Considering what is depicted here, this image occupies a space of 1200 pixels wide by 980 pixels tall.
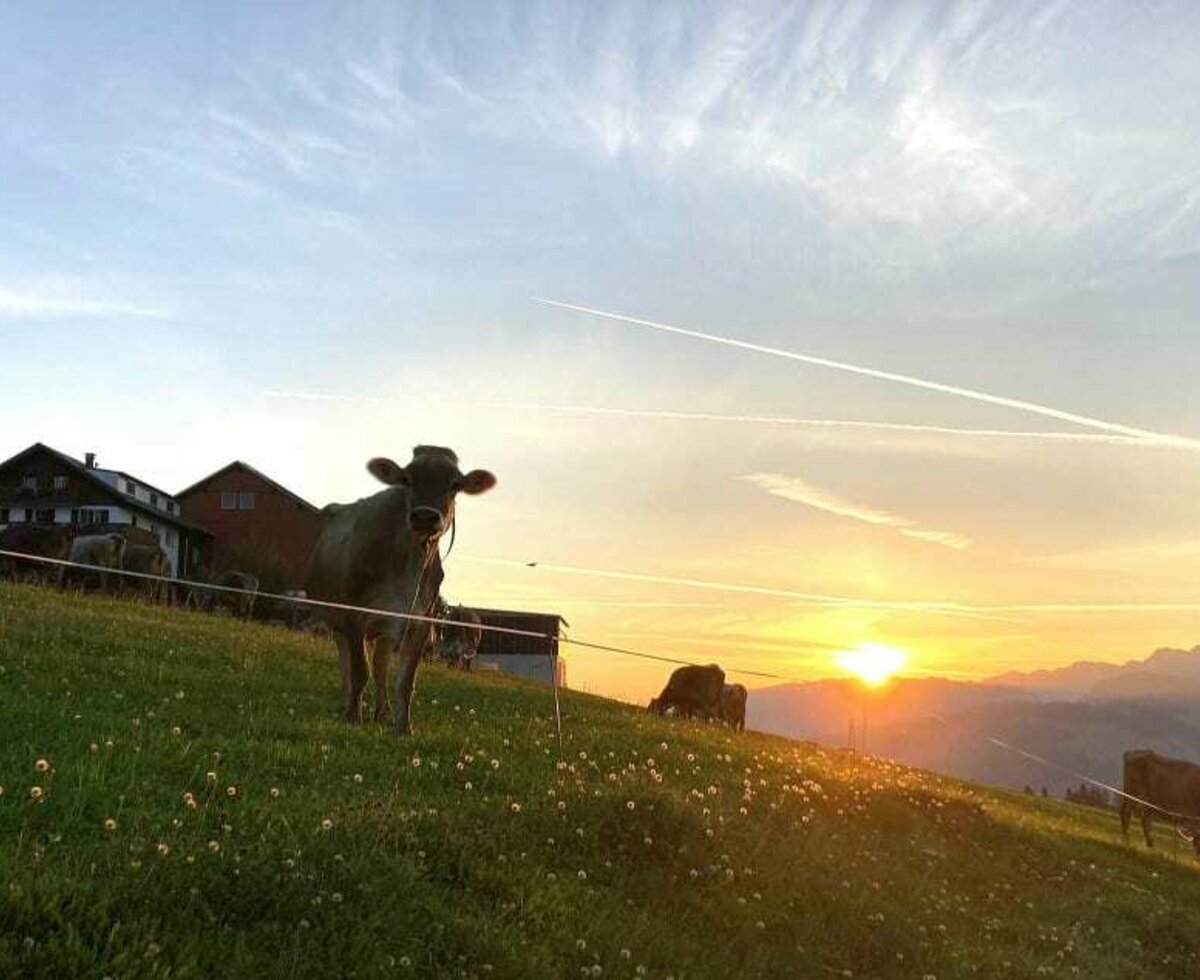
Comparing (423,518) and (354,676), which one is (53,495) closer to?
(354,676)

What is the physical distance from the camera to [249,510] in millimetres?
99062

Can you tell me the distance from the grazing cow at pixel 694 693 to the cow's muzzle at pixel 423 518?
1050 inches

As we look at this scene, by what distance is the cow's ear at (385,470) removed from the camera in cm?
1520

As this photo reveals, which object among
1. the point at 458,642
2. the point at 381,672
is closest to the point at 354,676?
the point at 381,672

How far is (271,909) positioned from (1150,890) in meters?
19.5

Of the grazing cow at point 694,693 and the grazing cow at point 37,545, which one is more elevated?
the grazing cow at point 37,545

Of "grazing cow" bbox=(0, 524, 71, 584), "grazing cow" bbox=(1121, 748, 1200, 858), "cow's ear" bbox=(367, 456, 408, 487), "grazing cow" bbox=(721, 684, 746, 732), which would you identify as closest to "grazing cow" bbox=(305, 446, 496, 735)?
"cow's ear" bbox=(367, 456, 408, 487)

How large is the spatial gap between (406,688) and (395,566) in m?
1.85

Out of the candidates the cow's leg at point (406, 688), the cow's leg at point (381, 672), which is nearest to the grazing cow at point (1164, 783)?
the cow's leg at point (381, 672)

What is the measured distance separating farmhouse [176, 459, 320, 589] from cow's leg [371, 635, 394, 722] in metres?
81.8

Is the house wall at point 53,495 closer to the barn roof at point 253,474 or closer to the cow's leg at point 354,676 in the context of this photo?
the barn roof at point 253,474

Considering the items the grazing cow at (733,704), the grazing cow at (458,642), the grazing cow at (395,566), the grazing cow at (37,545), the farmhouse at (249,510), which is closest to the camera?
the grazing cow at (395,566)

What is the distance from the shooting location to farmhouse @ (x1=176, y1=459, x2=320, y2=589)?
3834 inches

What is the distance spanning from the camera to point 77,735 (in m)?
10.7
